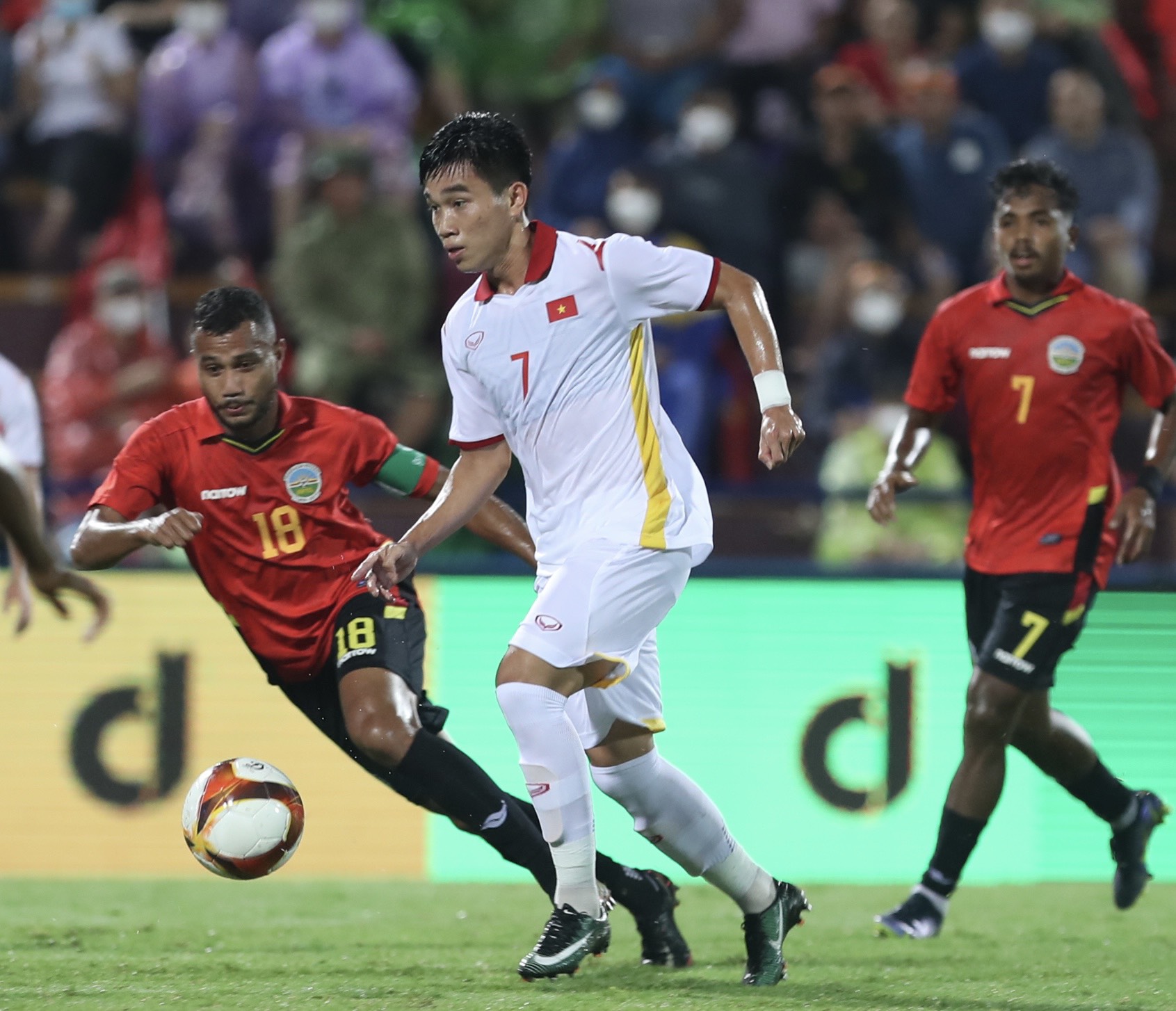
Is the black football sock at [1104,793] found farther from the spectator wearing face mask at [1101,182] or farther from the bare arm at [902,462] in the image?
the spectator wearing face mask at [1101,182]

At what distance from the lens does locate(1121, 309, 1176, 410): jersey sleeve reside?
6445mm

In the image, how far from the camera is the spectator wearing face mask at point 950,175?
36.2 feet

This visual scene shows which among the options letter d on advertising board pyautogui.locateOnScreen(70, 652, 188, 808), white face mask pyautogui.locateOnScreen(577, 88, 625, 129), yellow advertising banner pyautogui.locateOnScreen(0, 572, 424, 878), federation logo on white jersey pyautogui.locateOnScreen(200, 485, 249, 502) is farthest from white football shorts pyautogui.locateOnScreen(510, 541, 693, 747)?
white face mask pyautogui.locateOnScreen(577, 88, 625, 129)

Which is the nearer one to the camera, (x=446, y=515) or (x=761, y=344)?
(x=761, y=344)

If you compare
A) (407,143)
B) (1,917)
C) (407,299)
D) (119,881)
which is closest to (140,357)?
(407,299)

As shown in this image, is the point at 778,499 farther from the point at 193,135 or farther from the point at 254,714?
the point at 193,135

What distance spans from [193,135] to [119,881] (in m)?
5.30

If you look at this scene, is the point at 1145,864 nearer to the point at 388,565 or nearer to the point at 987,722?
the point at 987,722

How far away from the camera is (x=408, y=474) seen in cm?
597

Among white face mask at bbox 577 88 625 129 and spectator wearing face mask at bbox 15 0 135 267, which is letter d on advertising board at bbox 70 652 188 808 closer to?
spectator wearing face mask at bbox 15 0 135 267

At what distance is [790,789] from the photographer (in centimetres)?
820

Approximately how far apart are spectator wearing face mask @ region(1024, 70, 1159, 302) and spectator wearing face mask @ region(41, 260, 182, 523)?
5.23 metres

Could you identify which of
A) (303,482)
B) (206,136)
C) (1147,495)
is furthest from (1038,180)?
(206,136)

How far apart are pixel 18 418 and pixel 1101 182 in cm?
679
